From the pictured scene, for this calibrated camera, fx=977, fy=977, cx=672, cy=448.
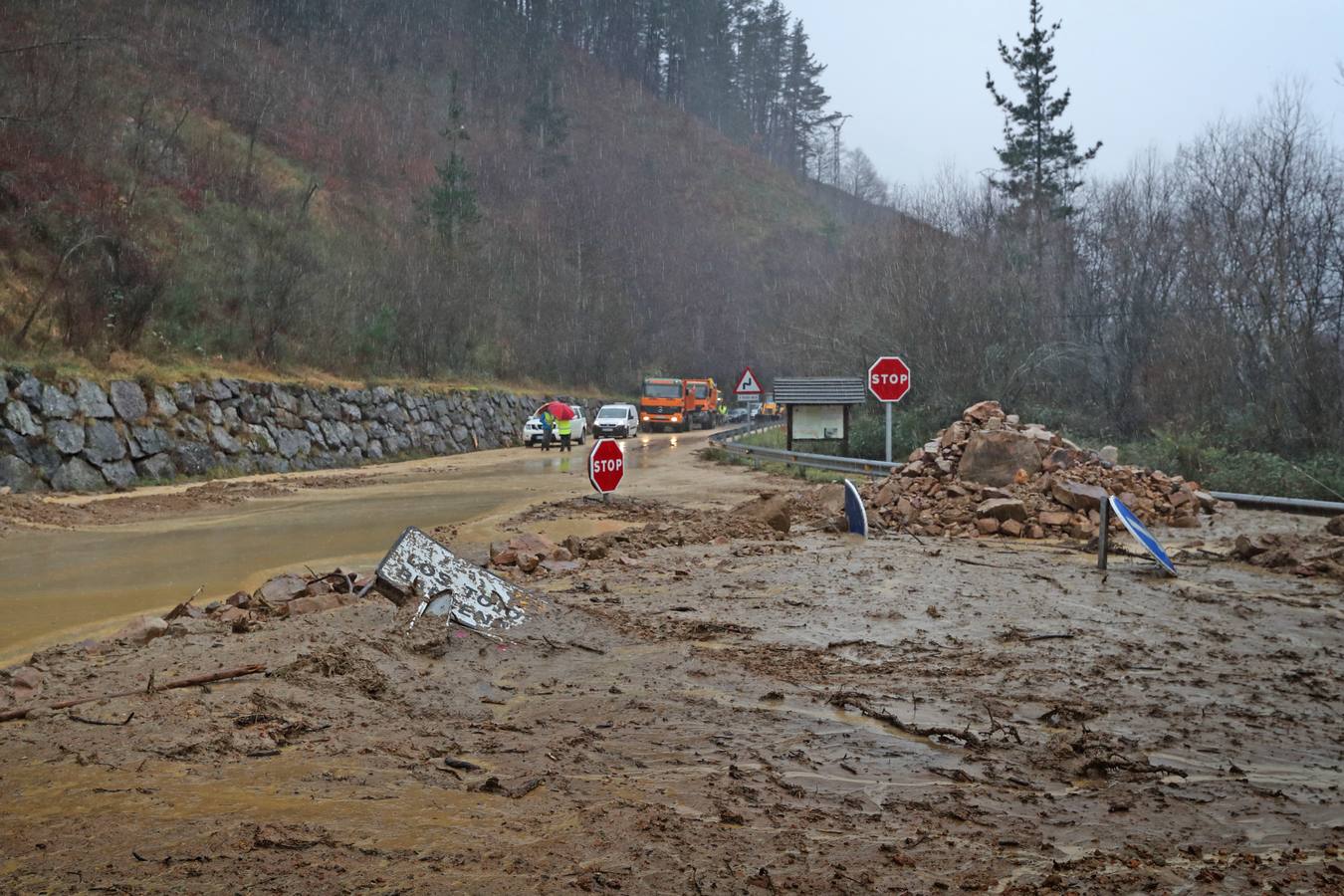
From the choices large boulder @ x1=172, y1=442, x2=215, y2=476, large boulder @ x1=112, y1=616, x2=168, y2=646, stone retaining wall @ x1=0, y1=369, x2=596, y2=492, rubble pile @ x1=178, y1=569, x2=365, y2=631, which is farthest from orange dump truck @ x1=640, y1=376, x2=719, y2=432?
large boulder @ x1=112, y1=616, x2=168, y2=646

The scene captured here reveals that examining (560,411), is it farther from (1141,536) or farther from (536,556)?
(1141,536)

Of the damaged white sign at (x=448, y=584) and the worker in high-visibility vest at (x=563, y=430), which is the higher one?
the worker in high-visibility vest at (x=563, y=430)

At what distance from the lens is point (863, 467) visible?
24688 millimetres

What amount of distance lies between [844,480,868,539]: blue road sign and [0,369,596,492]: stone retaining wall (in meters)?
16.2

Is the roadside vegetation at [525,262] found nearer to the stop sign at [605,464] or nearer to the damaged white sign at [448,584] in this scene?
the stop sign at [605,464]

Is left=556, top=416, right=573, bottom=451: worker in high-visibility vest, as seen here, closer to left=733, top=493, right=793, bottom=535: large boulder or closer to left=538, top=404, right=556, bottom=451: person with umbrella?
left=538, top=404, right=556, bottom=451: person with umbrella

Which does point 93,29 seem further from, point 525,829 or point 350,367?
point 525,829

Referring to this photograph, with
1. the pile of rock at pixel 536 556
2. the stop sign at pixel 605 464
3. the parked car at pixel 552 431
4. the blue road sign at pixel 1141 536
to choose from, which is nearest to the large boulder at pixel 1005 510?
the blue road sign at pixel 1141 536

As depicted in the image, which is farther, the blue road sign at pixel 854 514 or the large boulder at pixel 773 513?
the large boulder at pixel 773 513

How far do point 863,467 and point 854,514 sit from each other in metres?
10.1

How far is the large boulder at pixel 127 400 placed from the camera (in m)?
22.6

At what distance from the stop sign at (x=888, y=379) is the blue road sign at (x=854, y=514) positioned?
991cm

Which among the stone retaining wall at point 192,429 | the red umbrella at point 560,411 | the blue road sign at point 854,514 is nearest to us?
the blue road sign at point 854,514

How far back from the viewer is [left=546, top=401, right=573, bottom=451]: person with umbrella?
39.7m
